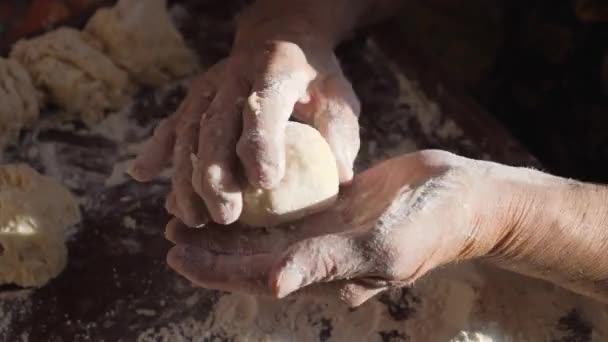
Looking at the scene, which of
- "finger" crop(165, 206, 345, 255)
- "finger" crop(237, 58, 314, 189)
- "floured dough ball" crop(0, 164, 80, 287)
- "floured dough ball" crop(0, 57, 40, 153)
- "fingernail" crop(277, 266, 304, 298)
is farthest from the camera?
"floured dough ball" crop(0, 57, 40, 153)

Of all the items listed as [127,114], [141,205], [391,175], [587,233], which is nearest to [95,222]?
[141,205]

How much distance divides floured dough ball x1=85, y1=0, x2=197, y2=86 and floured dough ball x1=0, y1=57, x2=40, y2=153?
7.5 inches

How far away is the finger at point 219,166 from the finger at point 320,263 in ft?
0.45

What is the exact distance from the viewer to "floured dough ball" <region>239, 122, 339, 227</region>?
3.41 feet

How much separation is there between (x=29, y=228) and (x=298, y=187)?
1.71 ft

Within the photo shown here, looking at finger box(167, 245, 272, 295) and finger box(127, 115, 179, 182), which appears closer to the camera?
finger box(167, 245, 272, 295)

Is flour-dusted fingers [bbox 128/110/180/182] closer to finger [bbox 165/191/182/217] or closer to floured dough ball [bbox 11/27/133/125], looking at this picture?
finger [bbox 165/191/182/217]

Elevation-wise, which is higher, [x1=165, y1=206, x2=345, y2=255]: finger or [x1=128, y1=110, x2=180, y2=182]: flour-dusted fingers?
[x1=128, y1=110, x2=180, y2=182]: flour-dusted fingers

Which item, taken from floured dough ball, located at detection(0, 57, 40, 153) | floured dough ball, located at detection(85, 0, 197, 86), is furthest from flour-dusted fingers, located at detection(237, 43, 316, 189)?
floured dough ball, located at detection(0, 57, 40, 153)

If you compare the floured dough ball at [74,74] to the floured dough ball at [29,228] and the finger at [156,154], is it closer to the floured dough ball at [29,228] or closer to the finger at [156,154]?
the floured dough ball at [29,228]

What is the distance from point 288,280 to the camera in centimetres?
86

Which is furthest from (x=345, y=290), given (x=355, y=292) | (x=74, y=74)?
(x=74, y=74)

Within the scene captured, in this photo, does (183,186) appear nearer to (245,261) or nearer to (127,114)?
(245,261)

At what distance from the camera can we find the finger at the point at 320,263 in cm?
86
